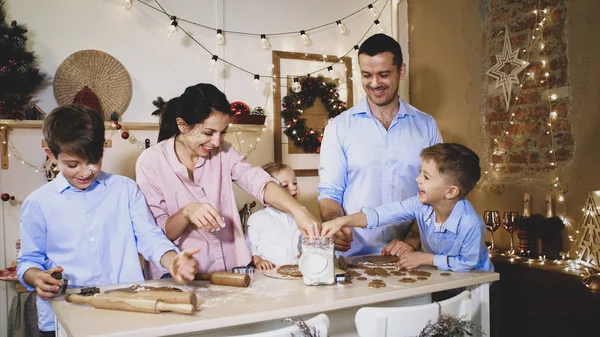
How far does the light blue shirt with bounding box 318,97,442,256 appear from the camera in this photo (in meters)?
2.44

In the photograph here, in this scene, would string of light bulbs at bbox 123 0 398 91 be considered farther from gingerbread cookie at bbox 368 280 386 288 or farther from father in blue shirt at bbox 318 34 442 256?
gingerbread cookie at bbox 368 280 386 288

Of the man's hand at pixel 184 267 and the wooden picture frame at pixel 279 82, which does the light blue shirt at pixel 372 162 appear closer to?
the man's hand at pixel 184 267

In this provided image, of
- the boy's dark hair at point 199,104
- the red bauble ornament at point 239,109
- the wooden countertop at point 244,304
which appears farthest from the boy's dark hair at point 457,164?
the red bauble ornament at point 239,109

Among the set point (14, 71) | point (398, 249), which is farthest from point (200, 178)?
point (14, 71)

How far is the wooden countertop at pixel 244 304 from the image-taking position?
4.09ft

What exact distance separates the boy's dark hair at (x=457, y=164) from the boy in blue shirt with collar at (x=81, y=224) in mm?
1092

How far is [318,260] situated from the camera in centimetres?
162

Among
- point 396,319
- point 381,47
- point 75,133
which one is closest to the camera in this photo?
point 396,319

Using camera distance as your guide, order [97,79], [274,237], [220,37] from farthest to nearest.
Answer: [220,37] < [97,79] < [274,237]

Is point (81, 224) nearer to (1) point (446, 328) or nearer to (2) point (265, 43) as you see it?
(1) point (446, 328)

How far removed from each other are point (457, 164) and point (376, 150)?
481 millimetres

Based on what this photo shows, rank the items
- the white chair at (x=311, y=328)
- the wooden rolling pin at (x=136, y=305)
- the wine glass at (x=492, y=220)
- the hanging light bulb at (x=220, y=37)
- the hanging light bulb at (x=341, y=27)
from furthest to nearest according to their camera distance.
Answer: the hanging light bulb at (x=341, y=27) < the hanging light bulb at (x=220, y=37) < the wine glass at (x=492, y=220) < the wooden rolling pin at (x=136, y=305) < the white chair at (x=311, y=328)

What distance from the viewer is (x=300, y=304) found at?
141 cm

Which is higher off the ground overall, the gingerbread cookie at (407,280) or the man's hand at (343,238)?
the man's hand at (343,238)
